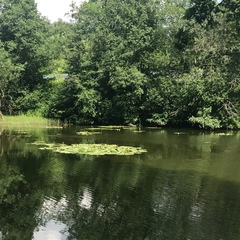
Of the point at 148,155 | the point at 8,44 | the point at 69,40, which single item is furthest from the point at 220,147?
the point at 8,44

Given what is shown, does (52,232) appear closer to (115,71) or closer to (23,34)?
(115,71)

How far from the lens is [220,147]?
1602 cm

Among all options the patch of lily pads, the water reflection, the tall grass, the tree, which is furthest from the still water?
the tree

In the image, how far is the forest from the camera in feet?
85.6

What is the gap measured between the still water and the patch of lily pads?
614mm

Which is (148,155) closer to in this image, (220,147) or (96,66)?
(220,147)

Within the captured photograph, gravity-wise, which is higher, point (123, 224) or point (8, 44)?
point (8, 44)

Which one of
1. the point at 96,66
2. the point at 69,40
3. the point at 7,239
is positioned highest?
the point at 69,40

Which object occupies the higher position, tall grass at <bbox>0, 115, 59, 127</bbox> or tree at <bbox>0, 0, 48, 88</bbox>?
tree at <bbox>0, 0, 48, 88</bbox>

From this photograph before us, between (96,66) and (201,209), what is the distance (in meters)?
22.6

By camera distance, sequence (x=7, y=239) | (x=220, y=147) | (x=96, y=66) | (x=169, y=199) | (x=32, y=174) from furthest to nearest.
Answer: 1. (x=96, y=66)
2. (x=220, y=147)
3. (x=32, y=174)
4. (x=169, y=199)
5. (x=7, y=239)

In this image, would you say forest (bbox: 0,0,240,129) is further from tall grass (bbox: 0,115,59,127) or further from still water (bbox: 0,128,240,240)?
still water (bbox: 0,128,240,240)

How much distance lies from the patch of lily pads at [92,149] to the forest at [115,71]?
1098cm

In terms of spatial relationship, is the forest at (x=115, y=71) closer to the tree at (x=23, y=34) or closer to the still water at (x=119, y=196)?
the tree at (x=23, y=34)
